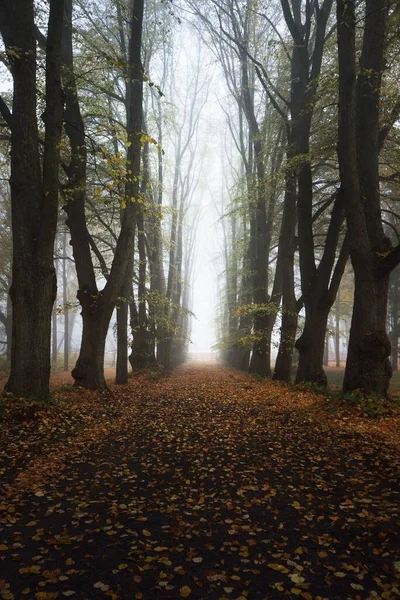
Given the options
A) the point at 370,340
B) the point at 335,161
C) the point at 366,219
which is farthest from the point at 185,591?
the point at 335,161

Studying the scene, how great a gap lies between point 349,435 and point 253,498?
2780 mm

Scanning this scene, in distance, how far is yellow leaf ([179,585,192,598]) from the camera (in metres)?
2.67

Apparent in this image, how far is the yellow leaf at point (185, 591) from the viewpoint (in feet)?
8.77

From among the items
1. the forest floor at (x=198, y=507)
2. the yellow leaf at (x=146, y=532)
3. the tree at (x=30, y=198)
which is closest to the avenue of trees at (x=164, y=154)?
the tree at (x=30, y=198)

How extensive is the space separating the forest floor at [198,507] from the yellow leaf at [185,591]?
10 mm

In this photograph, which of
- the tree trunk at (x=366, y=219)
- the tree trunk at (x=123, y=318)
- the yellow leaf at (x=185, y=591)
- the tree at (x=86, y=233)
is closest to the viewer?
the yellow leaf at (x=185, y=591)

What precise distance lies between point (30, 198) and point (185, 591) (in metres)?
7.00

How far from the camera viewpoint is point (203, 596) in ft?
8.79

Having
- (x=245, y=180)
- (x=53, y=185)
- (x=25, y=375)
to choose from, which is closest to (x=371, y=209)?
(x=53, y=185)

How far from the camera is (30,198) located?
7609 millimetres

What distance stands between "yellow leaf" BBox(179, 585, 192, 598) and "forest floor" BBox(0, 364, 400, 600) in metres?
0.01

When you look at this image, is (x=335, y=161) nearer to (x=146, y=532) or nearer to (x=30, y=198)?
(x=30, y=198)

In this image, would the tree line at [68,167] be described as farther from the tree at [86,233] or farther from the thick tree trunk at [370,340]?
the thick tree trunk at [370,340]

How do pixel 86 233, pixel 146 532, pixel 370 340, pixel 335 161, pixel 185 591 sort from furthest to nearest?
pixel 335 161, pixel 86 233, pixel 370 340, pixel 146 532, pixel 185 591
